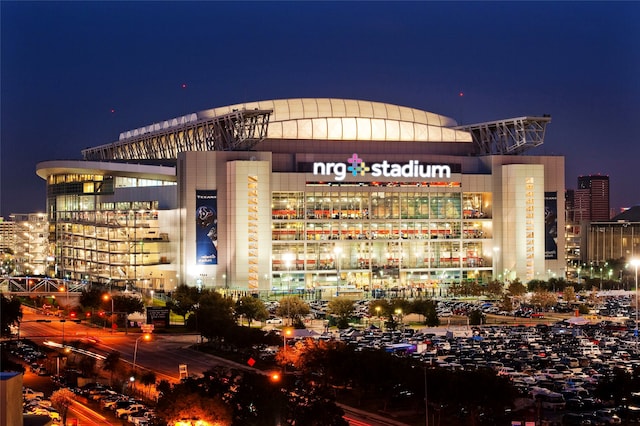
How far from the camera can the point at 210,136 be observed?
120 metres

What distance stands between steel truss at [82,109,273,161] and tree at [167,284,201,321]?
28.6 meters

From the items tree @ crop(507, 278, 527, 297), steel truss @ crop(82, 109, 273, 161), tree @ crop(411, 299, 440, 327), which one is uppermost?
steel truss @ crop(82, 109, 273, 161)

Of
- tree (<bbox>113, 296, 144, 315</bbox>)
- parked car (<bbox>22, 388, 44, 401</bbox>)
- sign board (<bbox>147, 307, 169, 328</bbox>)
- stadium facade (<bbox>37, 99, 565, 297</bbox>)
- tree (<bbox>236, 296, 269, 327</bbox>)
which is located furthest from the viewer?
stadium facade (<bbox>37, 99, 565, 297</bbox>)

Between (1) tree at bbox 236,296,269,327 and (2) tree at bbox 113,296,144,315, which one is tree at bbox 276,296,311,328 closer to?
(1) tree at bbox 236,296,269,327

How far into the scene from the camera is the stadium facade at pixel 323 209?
10781 centimetres

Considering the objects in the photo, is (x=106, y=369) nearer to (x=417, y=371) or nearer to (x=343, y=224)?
(x=417, y=371)

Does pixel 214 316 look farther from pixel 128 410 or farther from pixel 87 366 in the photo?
pixel 128 410

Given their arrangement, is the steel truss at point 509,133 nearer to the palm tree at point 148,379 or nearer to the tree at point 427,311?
the tree at point 427,311

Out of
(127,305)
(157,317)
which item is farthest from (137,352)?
(127,305)

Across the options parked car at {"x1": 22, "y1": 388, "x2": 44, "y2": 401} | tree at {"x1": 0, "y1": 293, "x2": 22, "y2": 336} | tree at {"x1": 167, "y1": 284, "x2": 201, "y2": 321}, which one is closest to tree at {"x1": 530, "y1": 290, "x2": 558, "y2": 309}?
tree at {"x1": 167, "y1": 284, "x2": 201, "y2": 321}

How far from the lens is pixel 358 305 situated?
9294 centimetres

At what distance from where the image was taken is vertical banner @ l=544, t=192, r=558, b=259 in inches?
4624

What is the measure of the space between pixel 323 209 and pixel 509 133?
91.3 feet

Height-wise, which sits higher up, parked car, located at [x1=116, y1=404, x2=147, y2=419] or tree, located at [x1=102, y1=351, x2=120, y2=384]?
tree, located at [x1=102, y1=351, x2=120, y2=384]
